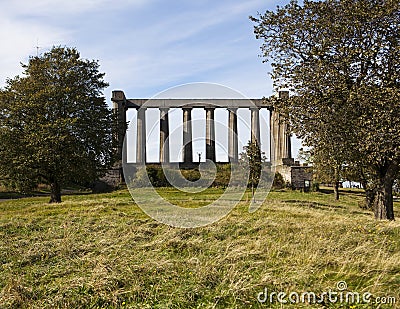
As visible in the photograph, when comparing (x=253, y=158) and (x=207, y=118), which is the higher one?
(x=207, y=118)

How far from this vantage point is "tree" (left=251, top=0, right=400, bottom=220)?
1761 centimetres

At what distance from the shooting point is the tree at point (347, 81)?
17609 millimetres

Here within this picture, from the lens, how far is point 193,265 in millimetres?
9117

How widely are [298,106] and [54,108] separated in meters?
16.9

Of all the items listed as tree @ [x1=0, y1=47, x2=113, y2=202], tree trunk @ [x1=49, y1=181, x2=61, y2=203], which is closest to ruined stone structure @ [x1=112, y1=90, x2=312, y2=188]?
tree @ [x1=0, y1=47, x2=113, y2=202]

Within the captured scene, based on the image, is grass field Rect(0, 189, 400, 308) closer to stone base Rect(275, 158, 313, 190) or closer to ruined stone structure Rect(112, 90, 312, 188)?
stone base Rect(275, 158, 313, 190)

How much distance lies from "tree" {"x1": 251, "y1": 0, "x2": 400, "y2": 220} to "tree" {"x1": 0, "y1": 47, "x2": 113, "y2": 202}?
14.3 meters

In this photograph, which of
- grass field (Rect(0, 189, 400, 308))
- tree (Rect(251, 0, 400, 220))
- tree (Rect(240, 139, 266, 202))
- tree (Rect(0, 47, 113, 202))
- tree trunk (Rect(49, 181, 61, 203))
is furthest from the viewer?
tree (Rect(240, 139, 266, 202))

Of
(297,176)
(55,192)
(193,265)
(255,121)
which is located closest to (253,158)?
(55,192)

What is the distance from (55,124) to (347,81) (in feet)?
A: 56.4

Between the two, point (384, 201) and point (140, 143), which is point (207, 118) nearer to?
point (140, 143)

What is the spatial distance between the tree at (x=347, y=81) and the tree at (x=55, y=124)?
46.9ft

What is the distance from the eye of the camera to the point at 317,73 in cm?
1862

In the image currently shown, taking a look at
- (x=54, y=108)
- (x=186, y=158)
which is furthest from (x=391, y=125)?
(x=186, y=158)
